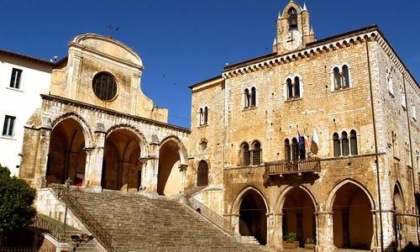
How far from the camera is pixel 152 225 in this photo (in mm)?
23734

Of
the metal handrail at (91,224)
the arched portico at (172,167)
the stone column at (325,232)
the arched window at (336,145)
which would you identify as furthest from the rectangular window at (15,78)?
the stone column at (325,232)

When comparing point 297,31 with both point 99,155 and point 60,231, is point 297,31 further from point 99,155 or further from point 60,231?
point 60,231

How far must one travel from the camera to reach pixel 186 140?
3453 centimetres

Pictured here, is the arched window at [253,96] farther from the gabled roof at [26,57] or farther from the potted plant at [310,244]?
the gabled roof at [26,57]

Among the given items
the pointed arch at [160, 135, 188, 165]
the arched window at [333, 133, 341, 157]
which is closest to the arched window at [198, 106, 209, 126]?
the pointed arch at [160, 135, 188, 165]

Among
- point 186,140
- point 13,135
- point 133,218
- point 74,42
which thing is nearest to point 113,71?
point 74,42

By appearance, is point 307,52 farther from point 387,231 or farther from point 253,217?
point 253,217

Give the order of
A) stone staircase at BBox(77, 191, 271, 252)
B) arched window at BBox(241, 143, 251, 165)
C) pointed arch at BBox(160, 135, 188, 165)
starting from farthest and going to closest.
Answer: pointed arch at BBox(160, 135, 188, 165), arched window at BBox(241, 143, 251, 165), stone staircase at BBox(77, 191, 271, 252)

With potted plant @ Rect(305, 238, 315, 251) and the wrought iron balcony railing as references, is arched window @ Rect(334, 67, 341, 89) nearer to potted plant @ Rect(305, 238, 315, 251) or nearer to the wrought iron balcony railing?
the wrought iron balcony railing

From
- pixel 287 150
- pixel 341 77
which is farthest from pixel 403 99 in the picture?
pixel 287 150

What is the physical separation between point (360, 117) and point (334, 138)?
2.09 metres

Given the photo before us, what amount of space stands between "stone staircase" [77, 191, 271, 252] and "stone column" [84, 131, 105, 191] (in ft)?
3.60

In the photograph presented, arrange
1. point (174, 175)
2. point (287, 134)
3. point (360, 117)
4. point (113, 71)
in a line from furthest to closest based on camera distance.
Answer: point (174, 175), point (113, 71), point (287, 134), point (360, 117)

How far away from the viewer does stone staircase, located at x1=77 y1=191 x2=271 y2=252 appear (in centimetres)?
2122
